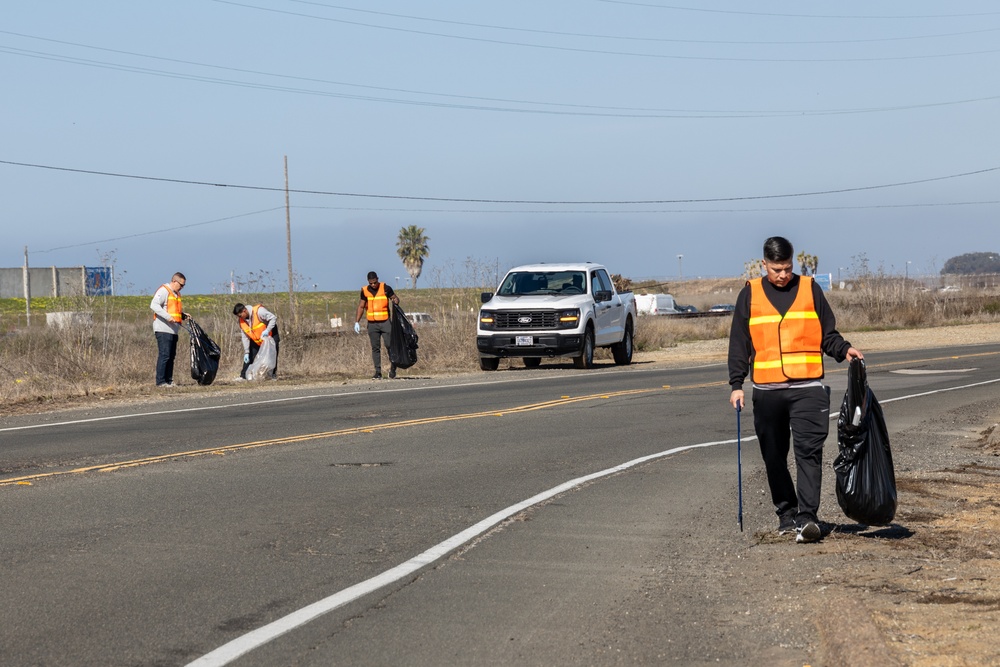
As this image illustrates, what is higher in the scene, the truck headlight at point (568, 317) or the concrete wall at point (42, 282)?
the concrete wall at point (42, 282)

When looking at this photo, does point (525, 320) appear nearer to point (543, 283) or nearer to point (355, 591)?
point (543, 283)

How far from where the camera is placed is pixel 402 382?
2328 centimetres

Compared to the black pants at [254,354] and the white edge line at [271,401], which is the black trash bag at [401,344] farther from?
the black pants at [254,354]

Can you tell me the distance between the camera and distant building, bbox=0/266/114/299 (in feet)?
81.3

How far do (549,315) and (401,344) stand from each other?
11.4 ft

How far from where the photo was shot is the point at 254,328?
2367cm

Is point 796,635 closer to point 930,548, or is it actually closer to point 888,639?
point 888,639

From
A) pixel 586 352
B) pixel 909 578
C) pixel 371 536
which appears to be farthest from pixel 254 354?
pixel 909 578

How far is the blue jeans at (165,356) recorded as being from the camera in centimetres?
2150

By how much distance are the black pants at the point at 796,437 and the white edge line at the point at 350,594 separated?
193cm

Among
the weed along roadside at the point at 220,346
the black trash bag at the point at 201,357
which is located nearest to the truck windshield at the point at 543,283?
the weed along roadside at the point at 220,346

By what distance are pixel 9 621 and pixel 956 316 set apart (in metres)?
54.1

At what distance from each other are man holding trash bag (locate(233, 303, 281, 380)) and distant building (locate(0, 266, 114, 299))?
323cm

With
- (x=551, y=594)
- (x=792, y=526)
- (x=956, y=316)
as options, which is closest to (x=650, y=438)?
(x=792, y=526)
